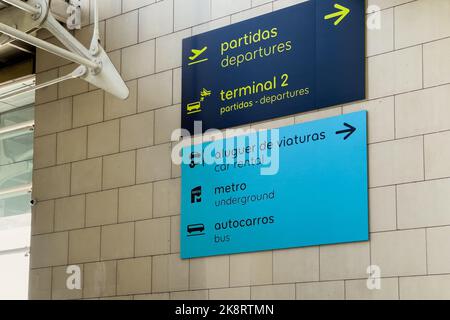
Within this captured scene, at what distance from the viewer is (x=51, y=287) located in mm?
10664

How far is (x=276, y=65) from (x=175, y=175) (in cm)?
157

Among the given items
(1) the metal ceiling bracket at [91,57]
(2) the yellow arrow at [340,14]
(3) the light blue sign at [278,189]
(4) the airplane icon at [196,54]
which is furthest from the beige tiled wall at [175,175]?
(1) the metal ceiling bracket at [91,57]

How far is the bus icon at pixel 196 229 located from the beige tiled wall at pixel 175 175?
216 mm

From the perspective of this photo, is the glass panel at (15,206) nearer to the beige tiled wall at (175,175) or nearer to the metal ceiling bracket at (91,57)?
the beige tiled wall at (175,175)

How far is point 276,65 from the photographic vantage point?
941cm

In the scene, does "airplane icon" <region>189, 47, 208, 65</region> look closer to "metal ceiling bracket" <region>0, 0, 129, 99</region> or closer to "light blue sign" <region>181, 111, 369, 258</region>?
"metal ceiling bracket" <region>0, 0, 129, 99</region>

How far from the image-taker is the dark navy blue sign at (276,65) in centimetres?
893

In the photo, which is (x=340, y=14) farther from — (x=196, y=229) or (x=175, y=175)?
(x=196, y=229)

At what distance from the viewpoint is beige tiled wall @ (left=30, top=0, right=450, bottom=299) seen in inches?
326

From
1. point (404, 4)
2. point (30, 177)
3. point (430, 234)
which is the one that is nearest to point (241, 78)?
point (404, 4)

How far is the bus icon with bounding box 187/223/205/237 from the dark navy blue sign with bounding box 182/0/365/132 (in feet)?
3.27

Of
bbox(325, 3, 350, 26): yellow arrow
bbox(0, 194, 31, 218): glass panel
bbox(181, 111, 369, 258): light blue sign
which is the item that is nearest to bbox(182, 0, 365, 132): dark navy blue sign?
bbox(325, 3, 350, 26): yellow arrow

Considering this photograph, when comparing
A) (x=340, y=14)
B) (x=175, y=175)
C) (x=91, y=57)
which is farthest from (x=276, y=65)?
(x=91, y=57)
